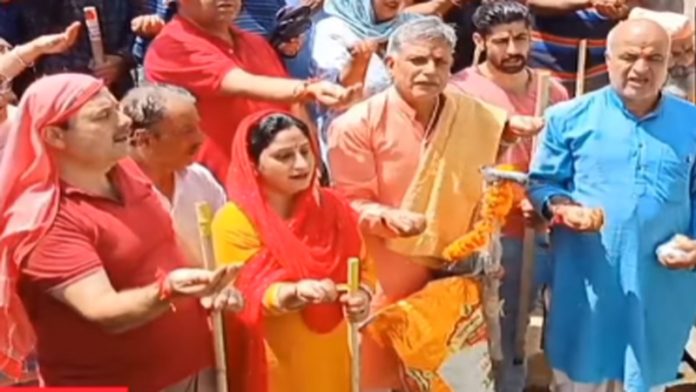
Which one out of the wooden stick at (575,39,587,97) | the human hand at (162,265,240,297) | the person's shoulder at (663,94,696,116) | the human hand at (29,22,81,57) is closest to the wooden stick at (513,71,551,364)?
the wooden stick at (575,39,587,97)

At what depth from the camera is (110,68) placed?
14.0 ft

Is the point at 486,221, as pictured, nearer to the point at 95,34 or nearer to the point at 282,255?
the point at 282,255

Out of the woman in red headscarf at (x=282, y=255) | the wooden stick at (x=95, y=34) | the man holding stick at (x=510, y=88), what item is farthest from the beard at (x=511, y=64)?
the wooden stick at (x=95, y=34)

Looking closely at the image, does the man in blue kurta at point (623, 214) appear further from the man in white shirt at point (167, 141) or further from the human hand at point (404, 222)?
the man in white shirt at point (167, 141)

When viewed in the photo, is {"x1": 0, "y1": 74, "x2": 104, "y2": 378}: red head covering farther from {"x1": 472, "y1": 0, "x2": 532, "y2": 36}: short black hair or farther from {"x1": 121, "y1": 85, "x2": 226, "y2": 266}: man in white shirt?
{"x1": 472, "y1": 0, "x2": 532, "y2": 36}: short black hair

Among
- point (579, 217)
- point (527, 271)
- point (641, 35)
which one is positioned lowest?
point (527, 271)

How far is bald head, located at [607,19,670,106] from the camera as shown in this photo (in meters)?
3.44

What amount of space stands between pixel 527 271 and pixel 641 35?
2.87 feet

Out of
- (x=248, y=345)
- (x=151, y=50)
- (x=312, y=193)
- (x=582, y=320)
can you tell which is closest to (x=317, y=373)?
(x=248, y=345)

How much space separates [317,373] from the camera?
331cm

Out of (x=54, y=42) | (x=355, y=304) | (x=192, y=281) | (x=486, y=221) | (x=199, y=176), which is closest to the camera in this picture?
(x=192, y=281)

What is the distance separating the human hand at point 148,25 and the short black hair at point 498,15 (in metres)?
1.04

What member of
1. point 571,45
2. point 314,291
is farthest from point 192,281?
point 571,45

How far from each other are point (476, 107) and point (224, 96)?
0.75 meters
